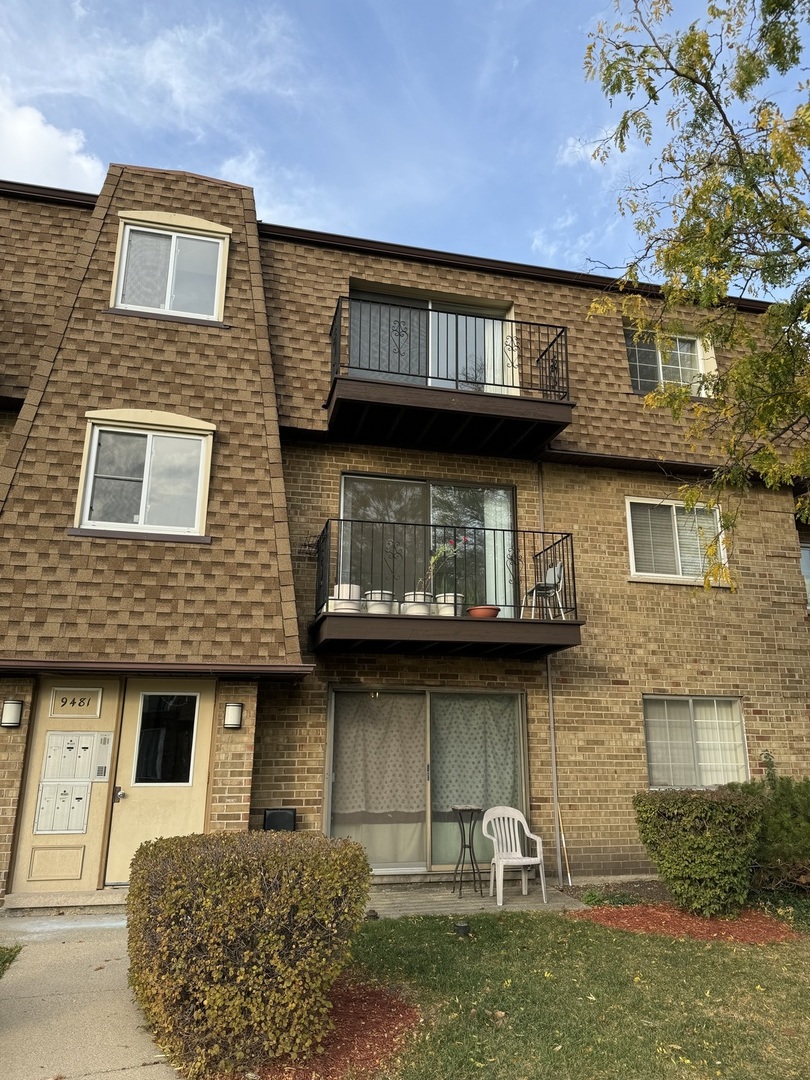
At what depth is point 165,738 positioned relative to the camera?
26.7 feet

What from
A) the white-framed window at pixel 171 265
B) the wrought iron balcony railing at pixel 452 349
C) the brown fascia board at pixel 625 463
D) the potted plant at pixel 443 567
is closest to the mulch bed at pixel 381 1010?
the potted plant at pixel 443 567

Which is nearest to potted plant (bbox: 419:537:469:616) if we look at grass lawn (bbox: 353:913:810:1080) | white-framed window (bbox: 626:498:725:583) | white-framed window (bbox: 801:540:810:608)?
white-framed window (bbox: 626:498:725:583)

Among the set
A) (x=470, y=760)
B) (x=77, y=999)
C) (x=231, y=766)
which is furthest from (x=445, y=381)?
(x=77, y=999)

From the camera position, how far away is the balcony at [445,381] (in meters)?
9.27

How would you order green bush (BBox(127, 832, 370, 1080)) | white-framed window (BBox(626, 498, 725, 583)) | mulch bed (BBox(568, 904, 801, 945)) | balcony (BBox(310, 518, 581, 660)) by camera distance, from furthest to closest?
white-framed window (BBox(626, 498, 725, 583)) → balcony (BBox(310, 518, 581, 660)) → mulch bed (BBox(568, 904, 801, 945)) → green bush (BBox(127, 832, 370, 1080))

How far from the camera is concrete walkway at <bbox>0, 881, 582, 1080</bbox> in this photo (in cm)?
418

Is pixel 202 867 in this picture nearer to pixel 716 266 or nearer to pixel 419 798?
pixel 419 798

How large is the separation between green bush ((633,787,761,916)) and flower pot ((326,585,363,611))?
12.4 ft

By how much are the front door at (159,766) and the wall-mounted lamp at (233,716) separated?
287 mm

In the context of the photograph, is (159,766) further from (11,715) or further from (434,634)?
(434,634)

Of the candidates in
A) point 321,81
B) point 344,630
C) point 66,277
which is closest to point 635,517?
point 344,630

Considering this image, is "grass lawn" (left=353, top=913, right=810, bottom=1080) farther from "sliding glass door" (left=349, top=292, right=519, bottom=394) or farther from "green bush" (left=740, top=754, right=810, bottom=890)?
"sliding glass door" (left=349, top=292, right=519, bottom=394)

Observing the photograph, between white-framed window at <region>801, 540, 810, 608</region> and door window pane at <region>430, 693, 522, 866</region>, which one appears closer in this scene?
door window pane at <region>430, 693, 522, 866</region>

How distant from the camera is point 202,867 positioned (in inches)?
165
